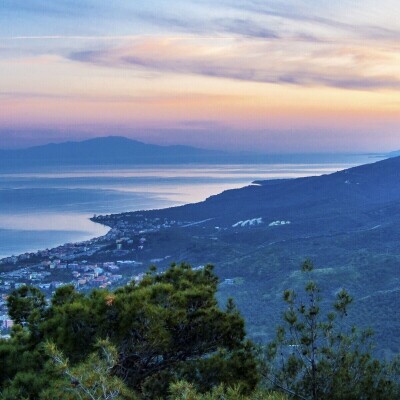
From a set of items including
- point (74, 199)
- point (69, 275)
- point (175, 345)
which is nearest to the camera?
point (175, 345)

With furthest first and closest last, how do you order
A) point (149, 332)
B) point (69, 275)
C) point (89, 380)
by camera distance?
point (69, 275) < point (149, 332) < point (89, 380)

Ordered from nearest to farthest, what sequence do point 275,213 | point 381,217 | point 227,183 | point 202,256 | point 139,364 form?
point 139,364, point 202,256, point 381,217, point 275,213, point 227,183

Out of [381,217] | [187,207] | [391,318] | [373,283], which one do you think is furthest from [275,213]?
[391,318]

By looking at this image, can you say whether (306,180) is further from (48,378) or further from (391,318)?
(48,378)

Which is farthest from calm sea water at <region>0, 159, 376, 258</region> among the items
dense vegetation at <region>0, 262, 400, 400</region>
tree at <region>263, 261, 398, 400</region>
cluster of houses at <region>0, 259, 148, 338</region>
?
tree at <region>263, 261, 398, 400</region>

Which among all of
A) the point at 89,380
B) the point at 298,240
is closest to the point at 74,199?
the point at 298,240

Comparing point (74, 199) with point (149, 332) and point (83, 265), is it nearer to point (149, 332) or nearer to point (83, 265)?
point (83, 265)
